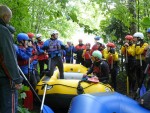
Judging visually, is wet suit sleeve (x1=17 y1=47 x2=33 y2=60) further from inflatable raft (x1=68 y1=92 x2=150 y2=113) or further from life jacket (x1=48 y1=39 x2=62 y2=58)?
inflatable raft (x1=68 y1=92 x2=150 y2=113)

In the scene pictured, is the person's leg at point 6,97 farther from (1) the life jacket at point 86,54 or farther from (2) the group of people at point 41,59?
(1) the life jacket at point 86,54

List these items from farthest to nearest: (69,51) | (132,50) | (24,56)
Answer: (69,51)
(132,50)
(24,56)

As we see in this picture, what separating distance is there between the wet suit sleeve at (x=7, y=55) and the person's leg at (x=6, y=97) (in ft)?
0.50

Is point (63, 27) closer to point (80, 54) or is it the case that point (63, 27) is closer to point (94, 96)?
point (80, 54)

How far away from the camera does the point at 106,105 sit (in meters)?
4.50

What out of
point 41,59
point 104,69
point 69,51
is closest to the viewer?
point 104,69

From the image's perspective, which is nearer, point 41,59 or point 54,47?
point 54,47

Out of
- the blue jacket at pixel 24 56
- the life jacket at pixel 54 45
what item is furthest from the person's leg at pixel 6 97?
the life jacket at pixel 54 45

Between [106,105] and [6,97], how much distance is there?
1.57m

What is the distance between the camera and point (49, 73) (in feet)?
29.1

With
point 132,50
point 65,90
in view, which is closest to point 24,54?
point 65,90

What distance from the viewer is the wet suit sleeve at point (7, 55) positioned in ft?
11.4

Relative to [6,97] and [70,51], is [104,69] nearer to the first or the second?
[6,97]

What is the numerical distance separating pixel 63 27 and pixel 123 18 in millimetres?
19118
